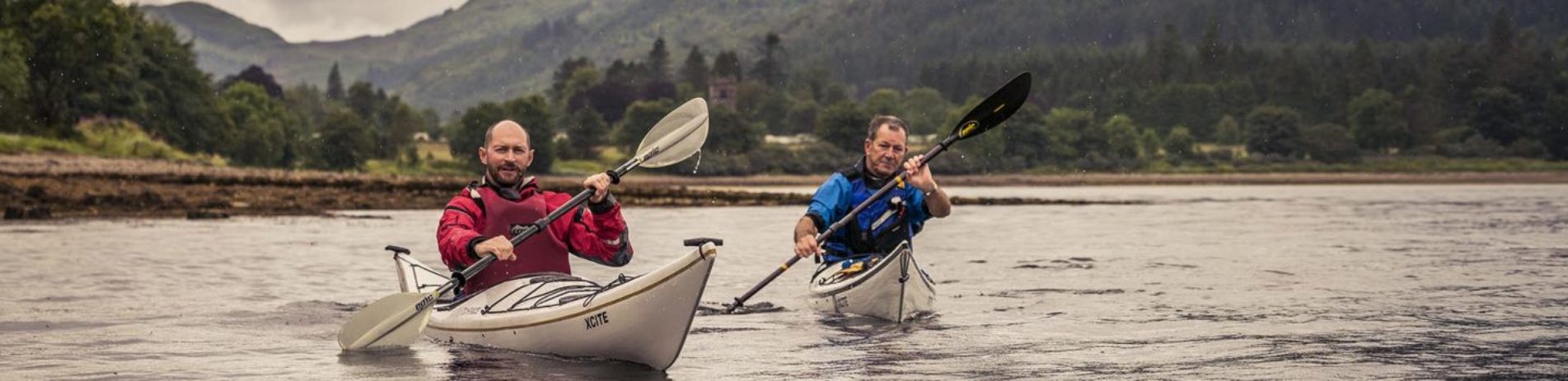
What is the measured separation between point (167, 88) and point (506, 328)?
108459 millimetres

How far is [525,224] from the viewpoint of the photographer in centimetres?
1375

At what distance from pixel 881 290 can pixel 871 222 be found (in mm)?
678

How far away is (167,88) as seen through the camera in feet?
380

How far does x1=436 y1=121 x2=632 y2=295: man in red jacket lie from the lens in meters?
13.2

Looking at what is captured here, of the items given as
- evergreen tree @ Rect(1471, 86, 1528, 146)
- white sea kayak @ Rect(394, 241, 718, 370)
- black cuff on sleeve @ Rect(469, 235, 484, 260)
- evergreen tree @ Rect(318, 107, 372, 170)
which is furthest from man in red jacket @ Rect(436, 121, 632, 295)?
evergreen tree @ Rect(1471, 86, 1528, 146)

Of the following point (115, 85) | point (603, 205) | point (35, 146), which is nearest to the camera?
point (603, 205)

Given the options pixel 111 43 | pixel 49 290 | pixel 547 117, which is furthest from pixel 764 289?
pixel 547 117

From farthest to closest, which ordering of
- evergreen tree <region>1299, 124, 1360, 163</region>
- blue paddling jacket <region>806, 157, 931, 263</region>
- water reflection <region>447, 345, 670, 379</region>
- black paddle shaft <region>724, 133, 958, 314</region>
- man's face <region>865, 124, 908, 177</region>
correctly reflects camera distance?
evergreen tree <region>1299, 124, 1360, 163</region> → blue paddling jacket <region>806, 157, 931, 263</region> → man's face <region>865, 124, 908, 177</region> → black paddle shaft <region>724, 133, 958, 314</region> → water reflection <region>447, 345, 670, 379</region>

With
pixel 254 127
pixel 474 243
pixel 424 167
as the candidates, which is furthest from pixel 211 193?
pixel 424 167

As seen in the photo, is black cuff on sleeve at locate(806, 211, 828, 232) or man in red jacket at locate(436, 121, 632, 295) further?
black cuff on sleeve at locate(806, 211, 828, 232)

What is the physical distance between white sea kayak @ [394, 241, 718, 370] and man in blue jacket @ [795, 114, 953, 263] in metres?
1.86

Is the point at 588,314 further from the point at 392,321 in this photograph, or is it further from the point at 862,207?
the point at 862,207

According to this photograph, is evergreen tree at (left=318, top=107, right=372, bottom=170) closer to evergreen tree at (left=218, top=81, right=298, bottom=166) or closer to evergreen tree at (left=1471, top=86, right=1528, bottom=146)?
evergreen tree at (left=218, top=81, right=298, bottom=166)

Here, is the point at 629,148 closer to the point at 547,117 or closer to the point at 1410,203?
the point at 547,117
